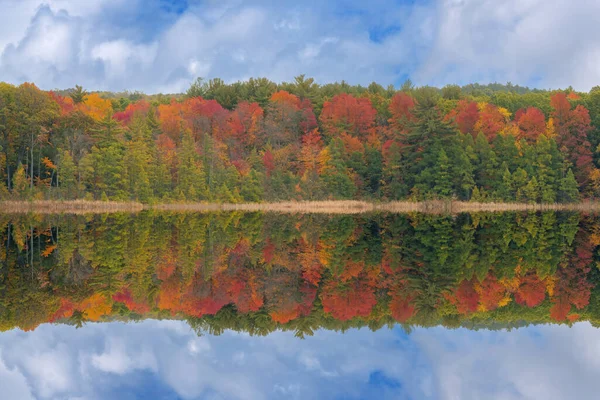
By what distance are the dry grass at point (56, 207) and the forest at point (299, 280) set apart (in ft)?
85.2

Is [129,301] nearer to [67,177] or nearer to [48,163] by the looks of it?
[67,177]

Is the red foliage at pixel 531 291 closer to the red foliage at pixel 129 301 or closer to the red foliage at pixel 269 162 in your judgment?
the red foliage at pixel 129 301

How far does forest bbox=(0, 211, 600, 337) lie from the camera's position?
13.4 meters

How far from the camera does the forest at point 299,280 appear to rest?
43.9ft

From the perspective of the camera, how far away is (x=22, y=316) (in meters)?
13.0

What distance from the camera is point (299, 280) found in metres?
18.0

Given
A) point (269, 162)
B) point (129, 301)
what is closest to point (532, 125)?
point (269, 162)

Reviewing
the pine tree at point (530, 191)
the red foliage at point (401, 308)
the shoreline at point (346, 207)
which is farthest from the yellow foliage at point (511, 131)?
the red foliage at point (401, 308)

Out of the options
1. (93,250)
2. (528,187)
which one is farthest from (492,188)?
(93,250)

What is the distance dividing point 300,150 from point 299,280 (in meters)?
54.9

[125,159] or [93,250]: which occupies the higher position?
[125,159]

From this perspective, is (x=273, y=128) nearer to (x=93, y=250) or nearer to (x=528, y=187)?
(x=528, y=187)

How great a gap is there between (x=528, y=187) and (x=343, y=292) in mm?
55016

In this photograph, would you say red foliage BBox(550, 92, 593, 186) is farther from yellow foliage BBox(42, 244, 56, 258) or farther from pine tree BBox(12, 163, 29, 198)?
yellow foliage BBox(42, 244, 56, 258)
